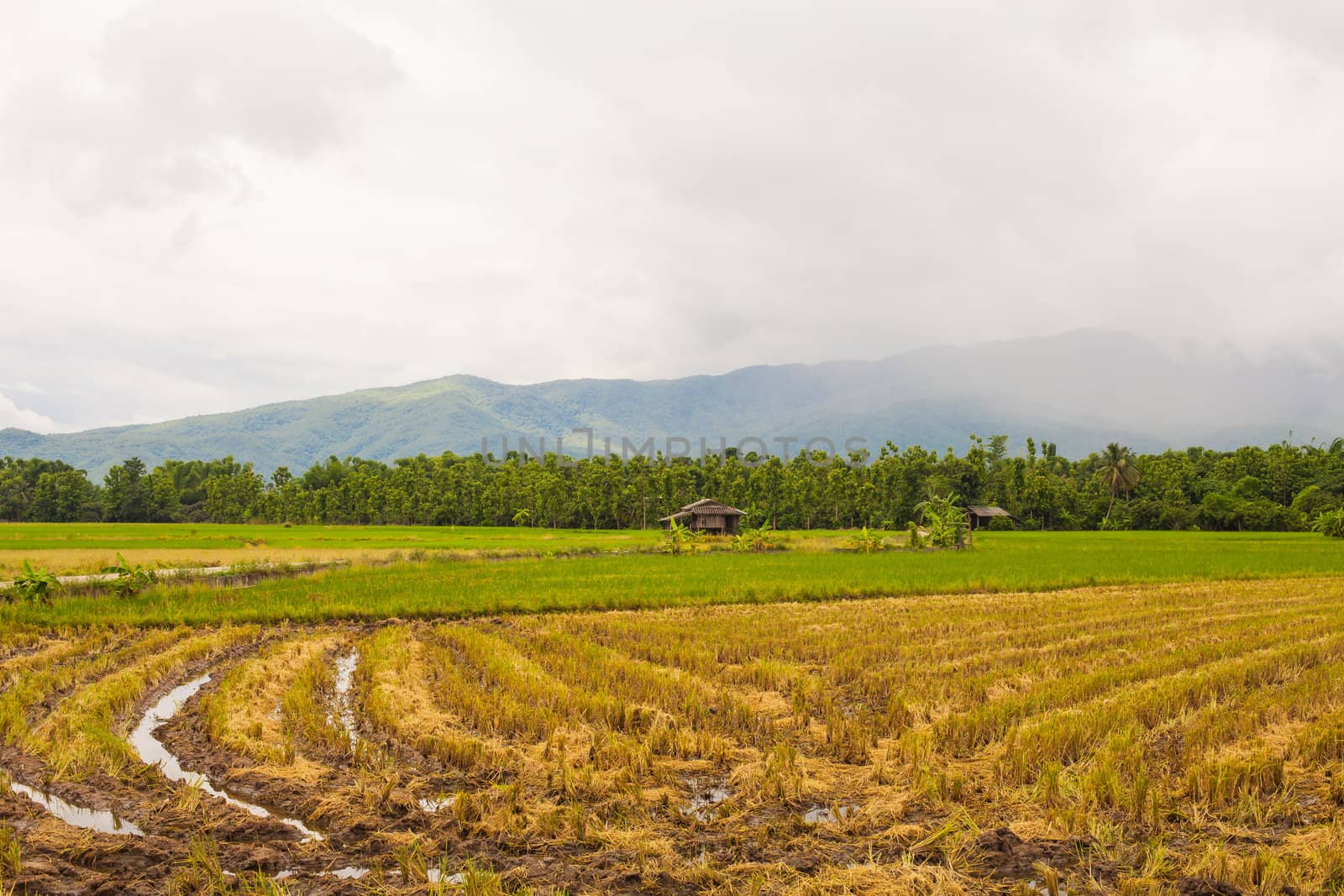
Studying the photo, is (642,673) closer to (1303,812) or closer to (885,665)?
(885,665)

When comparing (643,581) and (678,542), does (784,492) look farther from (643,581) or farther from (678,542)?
(643,581)

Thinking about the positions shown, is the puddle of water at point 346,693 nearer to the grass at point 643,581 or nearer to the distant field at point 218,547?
the grass at point 643,581

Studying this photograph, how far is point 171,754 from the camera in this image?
21.7ft

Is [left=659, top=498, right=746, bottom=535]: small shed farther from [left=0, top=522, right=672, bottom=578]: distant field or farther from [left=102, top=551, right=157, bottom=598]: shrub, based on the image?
[left=102, top=551, right=157, bottom=598]: shrub

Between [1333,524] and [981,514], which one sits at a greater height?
[1333,524]

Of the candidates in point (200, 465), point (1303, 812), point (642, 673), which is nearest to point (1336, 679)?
point (1303, 812)

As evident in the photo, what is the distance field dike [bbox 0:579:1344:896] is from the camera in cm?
437

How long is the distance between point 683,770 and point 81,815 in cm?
431

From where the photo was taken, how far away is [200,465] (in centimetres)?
11231

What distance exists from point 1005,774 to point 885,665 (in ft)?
12.6

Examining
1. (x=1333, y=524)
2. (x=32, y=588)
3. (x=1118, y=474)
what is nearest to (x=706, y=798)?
(x=32, y=588)

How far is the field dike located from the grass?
4277 mm

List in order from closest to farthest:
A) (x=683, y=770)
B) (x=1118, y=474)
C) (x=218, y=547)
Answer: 1. (x=683, y=770)
2. (x=218, y=547)
3. (x=1118, y=474)

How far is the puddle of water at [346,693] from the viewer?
23.5ft
